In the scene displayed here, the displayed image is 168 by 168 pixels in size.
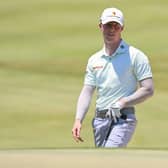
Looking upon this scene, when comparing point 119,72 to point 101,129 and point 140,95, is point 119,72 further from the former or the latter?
point 101,129

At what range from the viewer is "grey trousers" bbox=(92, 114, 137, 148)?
623 centimetres

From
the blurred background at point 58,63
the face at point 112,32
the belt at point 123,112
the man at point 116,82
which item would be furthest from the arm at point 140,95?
the blurred background at point 58,63

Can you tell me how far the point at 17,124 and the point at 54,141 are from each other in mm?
827

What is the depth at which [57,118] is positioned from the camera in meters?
10.3

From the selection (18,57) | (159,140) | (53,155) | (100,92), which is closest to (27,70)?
(18,57)

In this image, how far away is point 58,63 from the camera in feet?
46.2

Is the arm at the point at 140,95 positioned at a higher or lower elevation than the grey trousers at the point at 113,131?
higher

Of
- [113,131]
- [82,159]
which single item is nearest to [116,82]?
[113,131]

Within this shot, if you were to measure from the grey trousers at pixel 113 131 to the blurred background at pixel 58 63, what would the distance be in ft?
7.92

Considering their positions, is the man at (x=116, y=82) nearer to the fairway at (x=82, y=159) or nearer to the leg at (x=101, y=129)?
the leg at (x=101, y=129)

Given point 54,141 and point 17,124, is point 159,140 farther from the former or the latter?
point 17,124

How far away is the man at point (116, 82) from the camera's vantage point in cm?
623

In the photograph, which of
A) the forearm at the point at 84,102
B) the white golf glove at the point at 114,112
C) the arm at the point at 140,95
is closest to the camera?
the arm at the point at 140,95

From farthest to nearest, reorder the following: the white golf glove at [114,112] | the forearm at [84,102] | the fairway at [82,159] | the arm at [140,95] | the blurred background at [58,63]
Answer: the blurred background at [58,63], the forearm at [84,102], the white golf glove at [114,112], the arm at [140,95], the fairway at [82,159]
